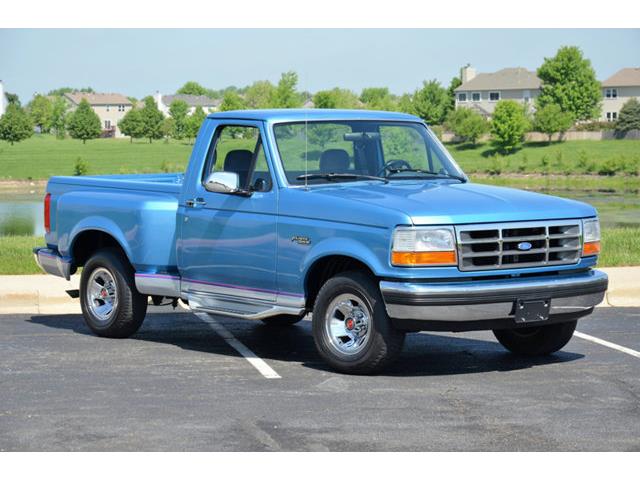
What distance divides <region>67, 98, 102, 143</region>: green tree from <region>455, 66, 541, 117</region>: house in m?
45.1

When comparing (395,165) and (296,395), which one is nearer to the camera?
(296,395)

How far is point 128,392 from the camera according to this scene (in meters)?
8.69

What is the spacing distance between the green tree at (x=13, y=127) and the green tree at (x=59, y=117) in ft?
93.2

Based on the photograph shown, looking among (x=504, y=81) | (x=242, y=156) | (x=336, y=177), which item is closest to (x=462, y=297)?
(x=336, y=177)

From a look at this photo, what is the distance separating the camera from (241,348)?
10844mm

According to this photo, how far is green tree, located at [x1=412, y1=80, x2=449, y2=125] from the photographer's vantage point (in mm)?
143375

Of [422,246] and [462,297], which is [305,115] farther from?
[462,297]

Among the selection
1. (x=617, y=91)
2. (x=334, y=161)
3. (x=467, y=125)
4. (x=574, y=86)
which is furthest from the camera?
(x=617, y=91)

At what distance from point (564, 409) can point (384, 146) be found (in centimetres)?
337

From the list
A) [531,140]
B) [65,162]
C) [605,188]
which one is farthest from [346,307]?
[531,140]

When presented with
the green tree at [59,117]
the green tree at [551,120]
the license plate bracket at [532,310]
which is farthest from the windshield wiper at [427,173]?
the green tree at [59,117]

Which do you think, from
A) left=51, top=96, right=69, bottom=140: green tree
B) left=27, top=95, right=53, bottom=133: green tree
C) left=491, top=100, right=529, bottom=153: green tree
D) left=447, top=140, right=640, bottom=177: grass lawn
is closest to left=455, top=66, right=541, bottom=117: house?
left=491, top=100, right=529, bottom=153: green tree

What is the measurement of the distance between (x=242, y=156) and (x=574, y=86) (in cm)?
12245

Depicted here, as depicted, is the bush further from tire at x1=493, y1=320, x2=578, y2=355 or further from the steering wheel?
tire at x1=493, y1=320, x2=578, y2=355
